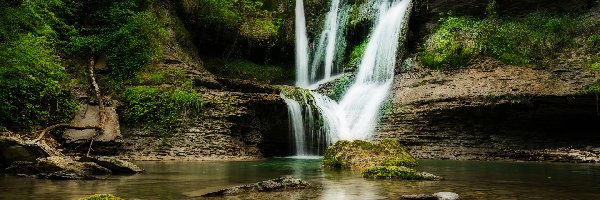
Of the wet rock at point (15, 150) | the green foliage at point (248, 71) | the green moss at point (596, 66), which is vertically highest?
the green foliage at point (248, 71)

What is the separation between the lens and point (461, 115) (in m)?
20.7

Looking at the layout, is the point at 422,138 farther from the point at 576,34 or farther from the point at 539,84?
the point at 576,34

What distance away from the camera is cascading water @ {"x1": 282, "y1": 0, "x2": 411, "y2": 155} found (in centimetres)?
2161

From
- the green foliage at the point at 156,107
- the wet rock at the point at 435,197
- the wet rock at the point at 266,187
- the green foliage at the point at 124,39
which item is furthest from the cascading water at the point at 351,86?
the wet rock at the point at 435,197

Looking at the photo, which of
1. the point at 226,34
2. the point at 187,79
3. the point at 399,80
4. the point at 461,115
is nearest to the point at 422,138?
the point at 461,115

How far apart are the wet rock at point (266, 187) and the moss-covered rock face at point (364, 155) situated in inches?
192

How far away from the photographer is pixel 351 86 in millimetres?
25875

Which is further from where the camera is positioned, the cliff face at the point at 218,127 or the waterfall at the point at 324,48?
the waterfall at the point at 324,48

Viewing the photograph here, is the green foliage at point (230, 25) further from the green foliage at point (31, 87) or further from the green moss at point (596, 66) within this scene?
the green moss at point (596, 66)

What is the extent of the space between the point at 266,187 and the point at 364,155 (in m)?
6.13

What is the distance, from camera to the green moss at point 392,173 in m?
10.5

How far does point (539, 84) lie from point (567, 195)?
13.5 meters

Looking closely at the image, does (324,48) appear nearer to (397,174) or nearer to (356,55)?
(356,55)

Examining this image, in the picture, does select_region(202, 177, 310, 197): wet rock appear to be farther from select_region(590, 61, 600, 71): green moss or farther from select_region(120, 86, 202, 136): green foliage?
select_region(590, 61, 600, 71): green moss
